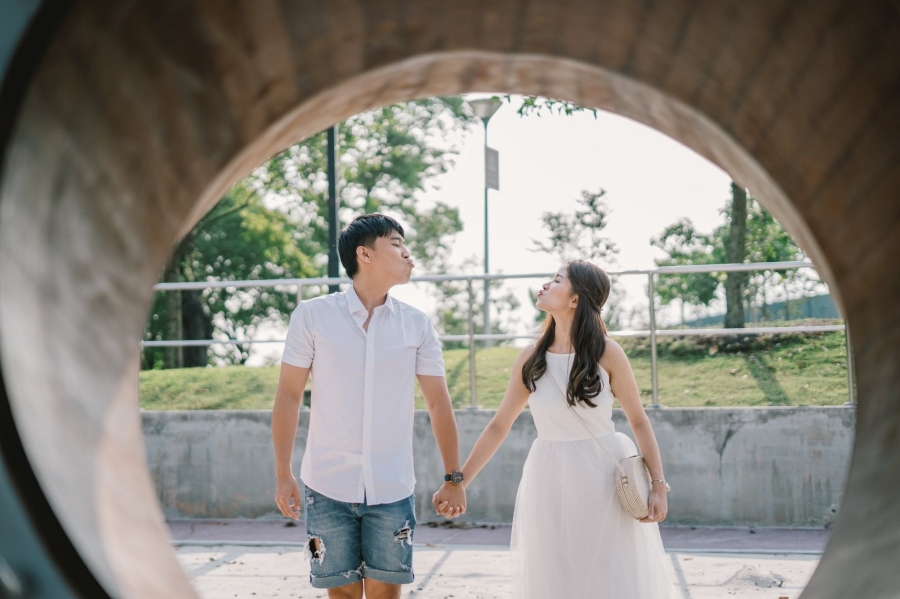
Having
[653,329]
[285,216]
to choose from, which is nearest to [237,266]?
[285,216]

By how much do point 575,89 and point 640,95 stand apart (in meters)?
0.18

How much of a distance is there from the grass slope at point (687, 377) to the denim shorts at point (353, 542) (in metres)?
6.45

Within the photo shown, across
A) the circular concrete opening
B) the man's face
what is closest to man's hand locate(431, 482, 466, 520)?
the man's face

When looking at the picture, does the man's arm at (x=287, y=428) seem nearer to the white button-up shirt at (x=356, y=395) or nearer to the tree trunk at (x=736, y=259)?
the white button-up shirt at (x=356, y=395)

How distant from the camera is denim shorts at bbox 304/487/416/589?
3734 mm

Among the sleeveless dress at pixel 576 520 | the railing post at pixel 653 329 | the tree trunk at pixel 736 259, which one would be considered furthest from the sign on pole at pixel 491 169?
the sleeveless dress at pixel 576 520

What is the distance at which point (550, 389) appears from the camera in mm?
4500

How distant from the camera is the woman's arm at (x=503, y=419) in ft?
14.6

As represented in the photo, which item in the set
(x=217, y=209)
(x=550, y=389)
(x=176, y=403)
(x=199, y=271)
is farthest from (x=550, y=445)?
(x=199, y=271)

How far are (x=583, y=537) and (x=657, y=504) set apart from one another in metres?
0.37

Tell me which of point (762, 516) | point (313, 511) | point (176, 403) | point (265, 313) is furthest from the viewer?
point (265, 313)

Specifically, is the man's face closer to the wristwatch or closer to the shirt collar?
the shirt collar

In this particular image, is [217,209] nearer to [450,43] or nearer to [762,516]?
[762,516]

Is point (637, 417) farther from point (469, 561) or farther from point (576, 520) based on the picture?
point (469, 561)
